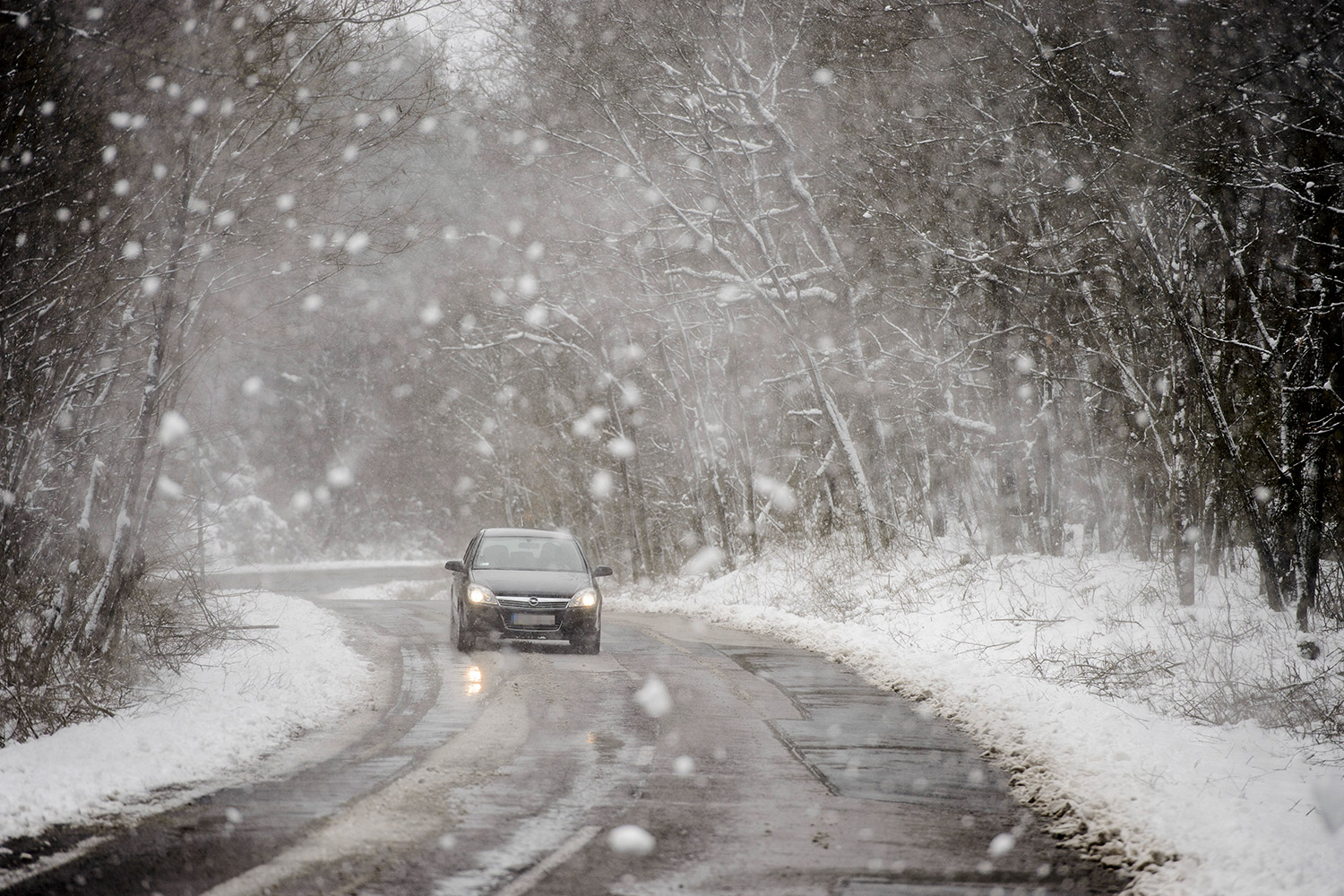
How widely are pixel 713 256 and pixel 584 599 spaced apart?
477 inches

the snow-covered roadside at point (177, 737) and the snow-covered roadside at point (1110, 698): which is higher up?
the snow-covered roadside at point (177, 737)

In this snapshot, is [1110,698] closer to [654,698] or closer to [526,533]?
[654,698]

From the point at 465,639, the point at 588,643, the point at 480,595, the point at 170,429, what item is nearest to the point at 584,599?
the point at 588,643

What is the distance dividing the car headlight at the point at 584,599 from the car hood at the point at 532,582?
0.09m

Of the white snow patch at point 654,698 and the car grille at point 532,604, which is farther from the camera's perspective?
the car grille at point 532,604

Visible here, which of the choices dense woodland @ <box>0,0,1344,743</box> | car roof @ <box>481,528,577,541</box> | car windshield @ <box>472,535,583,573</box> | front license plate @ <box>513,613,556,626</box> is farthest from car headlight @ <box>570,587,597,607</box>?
dense woodland @ <box>0,0,1344,743</box>

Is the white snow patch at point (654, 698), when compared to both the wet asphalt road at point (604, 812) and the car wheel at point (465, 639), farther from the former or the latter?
the car wheel at point (465, 639)

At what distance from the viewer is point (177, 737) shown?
737cm

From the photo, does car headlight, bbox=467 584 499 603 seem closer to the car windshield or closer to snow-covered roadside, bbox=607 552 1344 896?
the car windshield

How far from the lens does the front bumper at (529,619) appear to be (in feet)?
44.6

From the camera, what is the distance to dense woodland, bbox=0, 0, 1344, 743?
9.10 metres

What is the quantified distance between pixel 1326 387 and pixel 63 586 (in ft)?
37.5

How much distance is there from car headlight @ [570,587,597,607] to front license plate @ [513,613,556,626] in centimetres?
34

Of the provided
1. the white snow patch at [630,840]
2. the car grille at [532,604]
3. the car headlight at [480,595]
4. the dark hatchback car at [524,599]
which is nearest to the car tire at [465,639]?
the dark hatchback car at [524,599]
